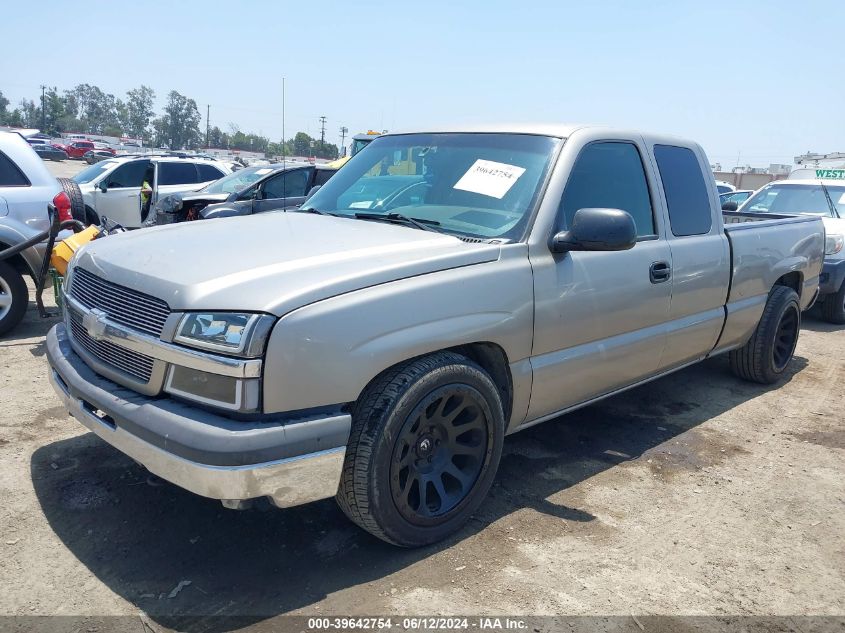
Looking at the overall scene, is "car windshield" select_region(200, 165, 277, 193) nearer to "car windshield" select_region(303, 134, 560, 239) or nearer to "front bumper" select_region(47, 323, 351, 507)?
"car windshield" select_region(303, 134, 560, 239)

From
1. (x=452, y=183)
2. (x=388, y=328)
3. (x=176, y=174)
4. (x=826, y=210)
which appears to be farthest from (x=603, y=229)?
(x=176, y=174)

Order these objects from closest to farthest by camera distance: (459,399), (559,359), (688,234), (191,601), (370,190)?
(191,601), (459,399), (559,359), (370,190), (688,234)

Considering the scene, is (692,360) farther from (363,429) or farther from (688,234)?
(363,429)

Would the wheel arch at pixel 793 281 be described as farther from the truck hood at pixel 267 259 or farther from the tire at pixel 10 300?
the tire at pixel 10 300

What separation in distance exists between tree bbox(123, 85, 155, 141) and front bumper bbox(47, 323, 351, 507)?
106 meters

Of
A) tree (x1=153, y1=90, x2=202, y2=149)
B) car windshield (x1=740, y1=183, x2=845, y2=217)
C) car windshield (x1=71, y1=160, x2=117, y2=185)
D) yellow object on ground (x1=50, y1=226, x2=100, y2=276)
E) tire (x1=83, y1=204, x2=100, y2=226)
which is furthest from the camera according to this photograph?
tree (x1=153, y1=90, x2=202, y2=149)

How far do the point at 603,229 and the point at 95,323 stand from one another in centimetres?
228

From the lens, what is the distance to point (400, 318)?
270 cm

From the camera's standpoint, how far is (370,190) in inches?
157

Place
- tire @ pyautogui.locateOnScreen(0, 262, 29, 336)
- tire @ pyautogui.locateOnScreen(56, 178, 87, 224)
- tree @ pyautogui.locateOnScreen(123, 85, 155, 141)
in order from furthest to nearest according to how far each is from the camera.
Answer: tree @ pyautogui.locateOnScreen(123, 85, 155, 141), tire @ pyautogui.locateOnScreen(56, 178, 87, 224), tire @ pyautogui.locateOnScreen(0, 262, 29, 336)

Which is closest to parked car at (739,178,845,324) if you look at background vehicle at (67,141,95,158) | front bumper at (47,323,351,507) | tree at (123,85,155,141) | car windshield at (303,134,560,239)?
car windshield at (303,134,560,239)

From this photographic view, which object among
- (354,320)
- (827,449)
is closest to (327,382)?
(354,320)

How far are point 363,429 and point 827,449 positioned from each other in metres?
3.40

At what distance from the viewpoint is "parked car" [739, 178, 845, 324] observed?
812 centimetres
